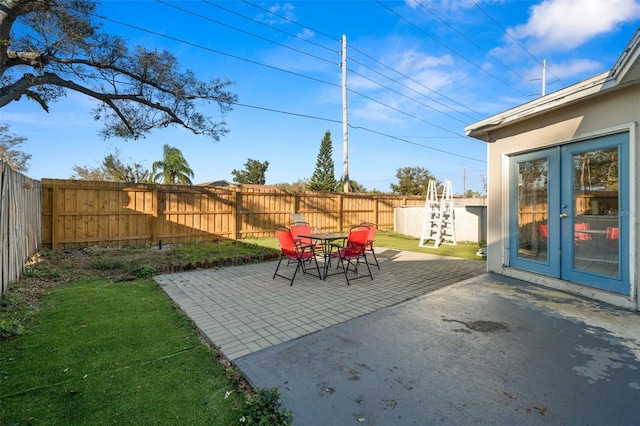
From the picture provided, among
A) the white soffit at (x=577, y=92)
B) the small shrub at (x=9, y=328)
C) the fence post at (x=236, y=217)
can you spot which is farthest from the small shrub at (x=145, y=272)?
the white soffit at (x=577, y=92)

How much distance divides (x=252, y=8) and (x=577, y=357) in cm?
1248

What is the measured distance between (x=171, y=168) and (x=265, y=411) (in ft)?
85.5

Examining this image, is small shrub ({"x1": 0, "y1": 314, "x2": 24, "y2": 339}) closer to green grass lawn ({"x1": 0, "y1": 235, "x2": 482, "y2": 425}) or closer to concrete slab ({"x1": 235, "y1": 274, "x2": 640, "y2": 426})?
green grass lawn ({"x1": 0, "y1": 235, "x2": 482, "y2": 425})

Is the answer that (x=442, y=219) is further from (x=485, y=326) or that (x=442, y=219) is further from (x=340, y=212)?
(x=485, y=326)

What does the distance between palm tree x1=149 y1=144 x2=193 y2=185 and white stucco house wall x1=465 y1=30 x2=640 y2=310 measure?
24.2 metres

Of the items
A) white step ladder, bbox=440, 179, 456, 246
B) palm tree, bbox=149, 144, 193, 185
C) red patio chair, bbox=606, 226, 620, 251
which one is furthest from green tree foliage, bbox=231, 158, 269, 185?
red patio chair, bbox=606, 226, 620, 251

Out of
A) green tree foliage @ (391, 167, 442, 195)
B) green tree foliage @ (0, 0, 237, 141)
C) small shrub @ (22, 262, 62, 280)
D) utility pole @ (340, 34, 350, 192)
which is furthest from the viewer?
green tree foliage @ (391, 167, 442, 195)

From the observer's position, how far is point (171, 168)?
958 inches

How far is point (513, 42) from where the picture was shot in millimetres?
14336

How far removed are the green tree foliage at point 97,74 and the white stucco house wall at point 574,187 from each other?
867 centimetres

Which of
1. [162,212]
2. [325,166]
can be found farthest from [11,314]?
[325,166]

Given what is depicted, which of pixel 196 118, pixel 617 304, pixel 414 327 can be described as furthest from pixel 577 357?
pixel 196 118

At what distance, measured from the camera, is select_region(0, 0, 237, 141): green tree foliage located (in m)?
6.62

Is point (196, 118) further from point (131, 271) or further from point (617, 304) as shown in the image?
point (617, 304)
